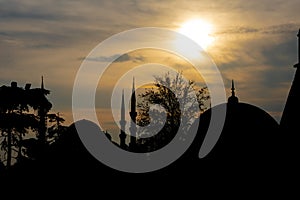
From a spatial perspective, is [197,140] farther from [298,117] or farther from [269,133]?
[298,117]

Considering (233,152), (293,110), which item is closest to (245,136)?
(233,152)

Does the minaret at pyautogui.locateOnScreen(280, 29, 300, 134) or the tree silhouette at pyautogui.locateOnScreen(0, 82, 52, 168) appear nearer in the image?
the minaret at pyautogui.locateOnScreen(280, 29, 300, 134)

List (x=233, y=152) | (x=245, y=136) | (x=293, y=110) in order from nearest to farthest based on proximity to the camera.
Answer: (x=293, y=110) < (x=233, y=152) < (x=245, y=136)

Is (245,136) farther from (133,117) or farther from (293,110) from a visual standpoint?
(133,117)

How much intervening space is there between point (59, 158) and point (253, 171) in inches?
337

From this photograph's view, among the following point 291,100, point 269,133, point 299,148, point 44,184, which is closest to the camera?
point 299,148

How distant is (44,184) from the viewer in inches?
1045

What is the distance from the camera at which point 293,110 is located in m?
21.6

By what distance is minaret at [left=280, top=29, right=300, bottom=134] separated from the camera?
21.3 m

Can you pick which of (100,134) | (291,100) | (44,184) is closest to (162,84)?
(100,134)

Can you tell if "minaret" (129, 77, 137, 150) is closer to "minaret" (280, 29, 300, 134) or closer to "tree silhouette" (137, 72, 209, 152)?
"tree silhouette" (137, 72, 209, 152)

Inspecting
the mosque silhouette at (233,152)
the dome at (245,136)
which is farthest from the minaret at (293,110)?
the dome at (245,136)

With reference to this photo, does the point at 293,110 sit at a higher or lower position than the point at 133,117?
lower

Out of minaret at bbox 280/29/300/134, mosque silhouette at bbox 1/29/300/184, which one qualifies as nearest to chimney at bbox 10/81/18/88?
mosque silhouette at bbox 1/29/300/184
